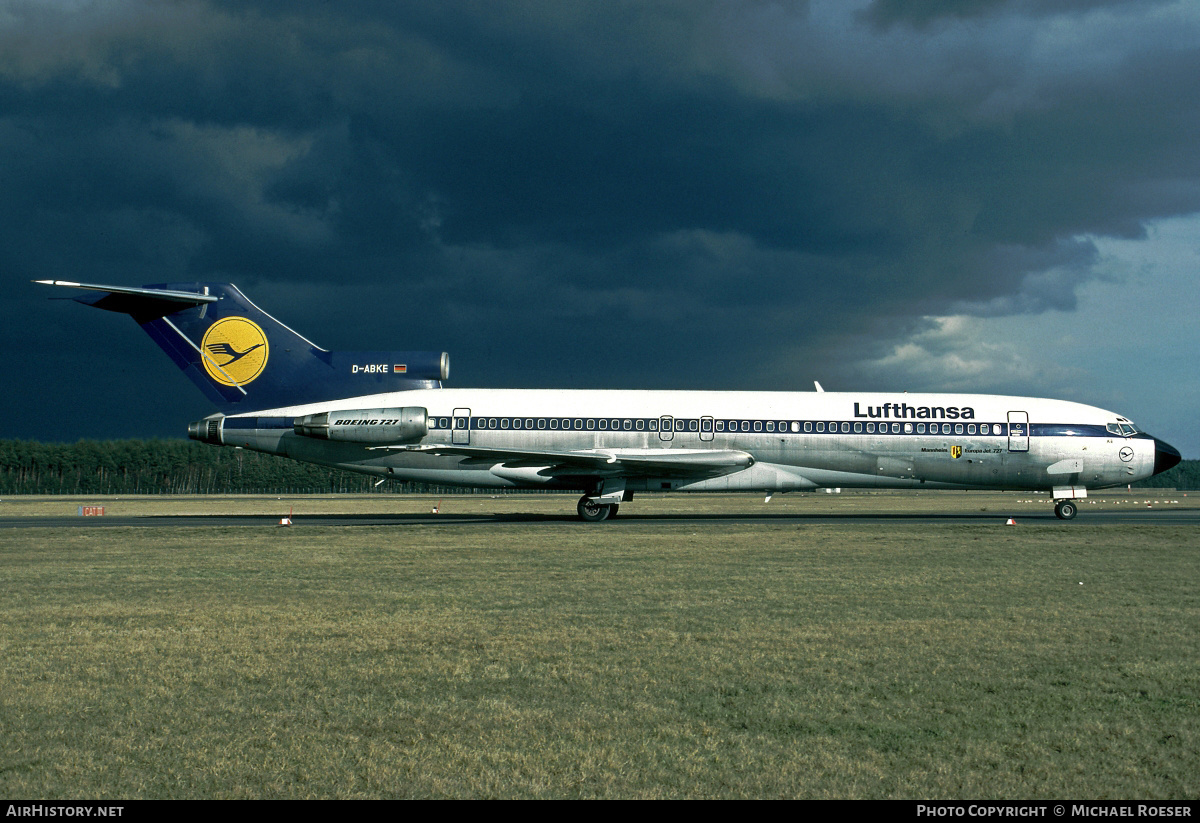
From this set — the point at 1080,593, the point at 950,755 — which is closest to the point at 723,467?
the point at 1080,593

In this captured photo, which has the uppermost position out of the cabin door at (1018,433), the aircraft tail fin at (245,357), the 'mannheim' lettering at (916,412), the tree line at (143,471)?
the aircraft tail fin at (245,357)

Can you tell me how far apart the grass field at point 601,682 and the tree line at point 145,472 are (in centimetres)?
11934

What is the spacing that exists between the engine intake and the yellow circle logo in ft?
9.46

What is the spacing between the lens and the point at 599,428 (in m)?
29.4

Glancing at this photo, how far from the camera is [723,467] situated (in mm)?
28797

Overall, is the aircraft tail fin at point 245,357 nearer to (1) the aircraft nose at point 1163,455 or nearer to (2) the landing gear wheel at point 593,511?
(2) the landing gear wheel at point 593,511

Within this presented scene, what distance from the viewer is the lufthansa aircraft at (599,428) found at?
28984 millimetres

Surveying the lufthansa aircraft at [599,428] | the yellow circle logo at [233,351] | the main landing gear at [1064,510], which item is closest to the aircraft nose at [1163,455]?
the lufthansa aircraft at [599,428]

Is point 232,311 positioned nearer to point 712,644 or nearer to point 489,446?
point 489,446

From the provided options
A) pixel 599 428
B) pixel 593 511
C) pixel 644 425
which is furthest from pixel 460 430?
pixel 644 425

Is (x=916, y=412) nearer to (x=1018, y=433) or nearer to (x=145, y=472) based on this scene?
(x=1018, y=433)

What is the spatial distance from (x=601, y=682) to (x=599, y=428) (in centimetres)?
2206

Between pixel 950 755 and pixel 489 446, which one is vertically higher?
pixel 489 446

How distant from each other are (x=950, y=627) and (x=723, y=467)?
18877 mm
